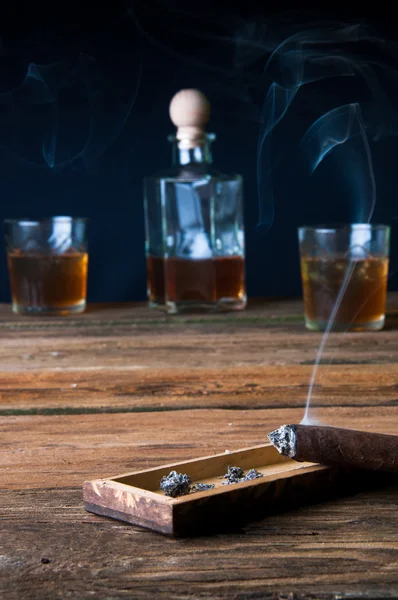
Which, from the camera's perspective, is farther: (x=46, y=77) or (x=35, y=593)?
(x=46, y=77)

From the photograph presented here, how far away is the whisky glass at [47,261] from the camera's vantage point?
5.64 ft

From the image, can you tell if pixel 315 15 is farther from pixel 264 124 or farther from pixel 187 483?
pixel 187 483

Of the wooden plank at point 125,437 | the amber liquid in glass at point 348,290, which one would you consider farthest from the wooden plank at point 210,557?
the amber liquid in glass at point 348,290

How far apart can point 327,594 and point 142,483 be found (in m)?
0.21

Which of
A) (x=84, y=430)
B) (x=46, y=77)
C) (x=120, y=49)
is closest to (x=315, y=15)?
(x=120, y=49)

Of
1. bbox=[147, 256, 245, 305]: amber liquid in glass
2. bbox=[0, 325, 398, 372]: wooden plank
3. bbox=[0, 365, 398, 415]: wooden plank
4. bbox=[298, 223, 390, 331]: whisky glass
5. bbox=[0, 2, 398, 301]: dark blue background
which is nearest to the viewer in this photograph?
bbox=[0, 365, 398, 415]: wooden plank

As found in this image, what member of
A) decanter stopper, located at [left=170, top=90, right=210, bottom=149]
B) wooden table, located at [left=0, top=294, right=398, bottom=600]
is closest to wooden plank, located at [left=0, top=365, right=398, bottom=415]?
wooden table, located at [left=0, top=294, right=398, bottom=600]

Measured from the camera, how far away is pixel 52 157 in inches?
80.3

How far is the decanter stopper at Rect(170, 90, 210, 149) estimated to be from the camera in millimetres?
1701

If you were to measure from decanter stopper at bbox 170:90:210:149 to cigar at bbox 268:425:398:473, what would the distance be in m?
1.11

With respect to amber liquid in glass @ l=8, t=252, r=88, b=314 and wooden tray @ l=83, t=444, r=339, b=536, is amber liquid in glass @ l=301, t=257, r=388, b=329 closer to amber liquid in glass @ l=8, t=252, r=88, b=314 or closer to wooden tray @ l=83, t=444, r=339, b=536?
amber liquid in glass @ l=8, t=252, r=88, b=314

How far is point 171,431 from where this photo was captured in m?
0.93

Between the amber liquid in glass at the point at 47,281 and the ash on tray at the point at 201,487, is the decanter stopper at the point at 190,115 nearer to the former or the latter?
the amber liquid in glass at the point at 47,281

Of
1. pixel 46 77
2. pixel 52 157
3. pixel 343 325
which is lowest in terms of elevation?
pixel 343 325
